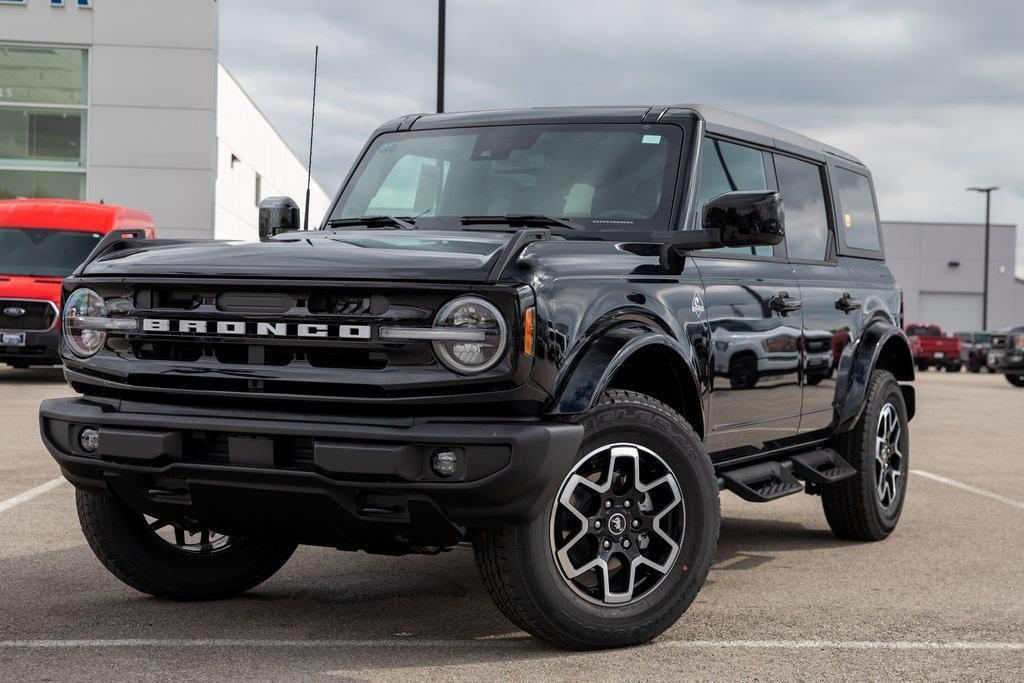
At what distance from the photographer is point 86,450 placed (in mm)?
4605

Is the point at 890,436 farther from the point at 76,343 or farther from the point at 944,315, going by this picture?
the point at 944,315

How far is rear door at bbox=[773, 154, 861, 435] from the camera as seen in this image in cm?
639

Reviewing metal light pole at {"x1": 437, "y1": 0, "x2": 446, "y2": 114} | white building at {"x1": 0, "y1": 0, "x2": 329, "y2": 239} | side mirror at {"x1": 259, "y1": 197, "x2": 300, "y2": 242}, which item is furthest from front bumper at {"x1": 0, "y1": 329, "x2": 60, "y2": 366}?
white building at {"x1": 0, "y1": 0, "x2": 329, "y2": 239}

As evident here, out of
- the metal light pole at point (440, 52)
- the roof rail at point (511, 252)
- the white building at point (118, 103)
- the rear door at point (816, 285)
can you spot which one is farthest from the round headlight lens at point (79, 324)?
the white building at point (118, 103)

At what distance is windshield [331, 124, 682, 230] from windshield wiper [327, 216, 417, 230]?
53mm

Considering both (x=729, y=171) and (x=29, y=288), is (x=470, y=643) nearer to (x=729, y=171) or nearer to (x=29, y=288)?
(x=729, y=171)

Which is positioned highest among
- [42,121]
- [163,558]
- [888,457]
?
[42,121]

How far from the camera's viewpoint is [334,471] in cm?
414

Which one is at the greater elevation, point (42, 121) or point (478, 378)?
point (42, 121)

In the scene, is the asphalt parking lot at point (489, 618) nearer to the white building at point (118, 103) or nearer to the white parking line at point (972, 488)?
the white parking line at point (972, 488)

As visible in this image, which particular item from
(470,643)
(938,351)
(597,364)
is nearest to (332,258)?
(597,364)

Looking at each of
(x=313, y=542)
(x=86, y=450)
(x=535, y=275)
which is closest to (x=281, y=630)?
(x=313, y=542)

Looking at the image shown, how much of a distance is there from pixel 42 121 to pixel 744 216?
29169 millimetres

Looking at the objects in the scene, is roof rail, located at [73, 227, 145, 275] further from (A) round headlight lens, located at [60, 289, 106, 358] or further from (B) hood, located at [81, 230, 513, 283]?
(A) round headlight lens, located at [60, 289, 106, 358]
